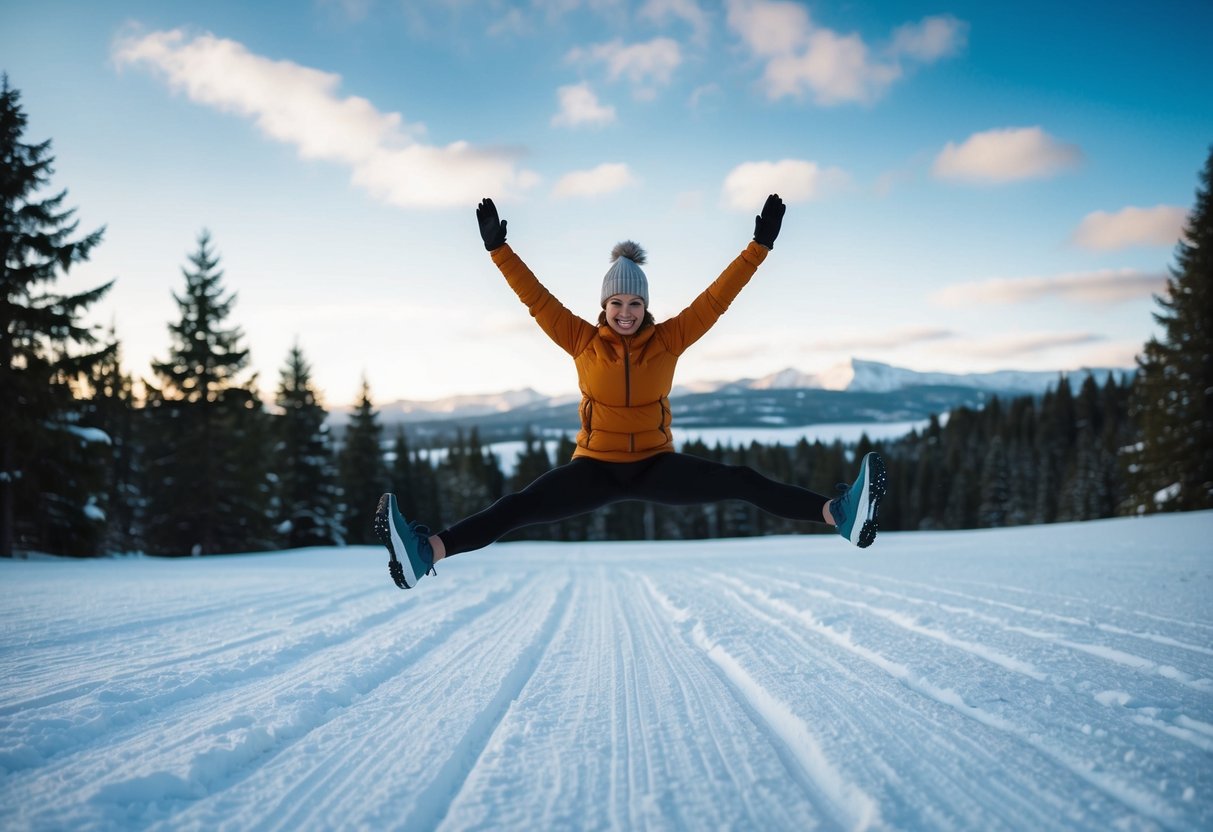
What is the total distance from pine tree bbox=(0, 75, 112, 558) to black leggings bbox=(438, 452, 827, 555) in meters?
17.4

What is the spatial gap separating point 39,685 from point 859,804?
11.8 ft

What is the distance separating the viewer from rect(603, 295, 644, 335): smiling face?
338 centimetres

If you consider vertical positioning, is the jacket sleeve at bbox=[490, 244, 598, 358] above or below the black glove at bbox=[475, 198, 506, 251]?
below

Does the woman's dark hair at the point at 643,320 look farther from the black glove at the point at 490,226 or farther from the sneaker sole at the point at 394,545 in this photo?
the sneaker sole at the point at 394,545

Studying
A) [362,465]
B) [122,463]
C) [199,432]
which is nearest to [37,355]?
[199,432]

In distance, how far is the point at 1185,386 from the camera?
72.2ft

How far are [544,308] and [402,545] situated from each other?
1.47m

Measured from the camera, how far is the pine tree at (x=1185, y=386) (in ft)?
70.5

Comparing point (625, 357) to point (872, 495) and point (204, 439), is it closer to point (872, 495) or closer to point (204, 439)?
point (872, 495)

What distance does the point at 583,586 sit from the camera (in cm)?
802

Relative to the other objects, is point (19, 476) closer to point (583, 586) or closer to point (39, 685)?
point (583, 586)

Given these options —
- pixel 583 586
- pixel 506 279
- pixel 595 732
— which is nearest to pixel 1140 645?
pixel 595 732

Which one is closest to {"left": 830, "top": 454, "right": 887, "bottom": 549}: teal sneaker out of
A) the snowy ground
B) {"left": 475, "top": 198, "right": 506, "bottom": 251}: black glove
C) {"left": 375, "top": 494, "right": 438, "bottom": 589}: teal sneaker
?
the snowy ground

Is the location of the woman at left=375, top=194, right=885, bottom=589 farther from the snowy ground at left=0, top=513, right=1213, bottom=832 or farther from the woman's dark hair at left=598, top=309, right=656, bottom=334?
the snowy ground at left=0, top=513, right=1213, bottom=832
